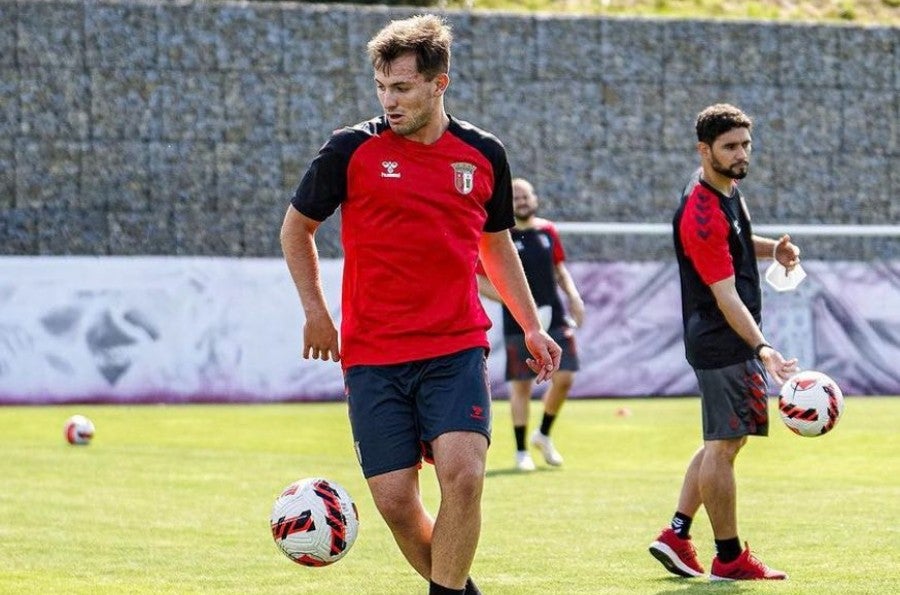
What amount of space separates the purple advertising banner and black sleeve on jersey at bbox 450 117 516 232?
620 inches

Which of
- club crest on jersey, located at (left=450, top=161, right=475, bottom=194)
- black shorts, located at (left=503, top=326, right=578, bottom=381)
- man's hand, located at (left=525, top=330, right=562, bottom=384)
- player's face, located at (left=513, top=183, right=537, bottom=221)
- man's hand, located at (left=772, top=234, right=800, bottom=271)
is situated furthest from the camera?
player's face, located at (left=513, top=183, right=537, bottom=221)

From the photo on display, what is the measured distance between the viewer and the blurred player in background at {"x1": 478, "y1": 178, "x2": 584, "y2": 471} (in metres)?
14.8

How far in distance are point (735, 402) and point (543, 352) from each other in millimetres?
1673

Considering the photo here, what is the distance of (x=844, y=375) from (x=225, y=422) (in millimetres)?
8808

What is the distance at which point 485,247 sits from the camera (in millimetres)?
7086

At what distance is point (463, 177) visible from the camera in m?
6.73

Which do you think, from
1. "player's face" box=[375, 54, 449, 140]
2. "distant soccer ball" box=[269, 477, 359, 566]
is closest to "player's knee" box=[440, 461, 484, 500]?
"distant soccer ball" box=[269, 477, 359, 566]

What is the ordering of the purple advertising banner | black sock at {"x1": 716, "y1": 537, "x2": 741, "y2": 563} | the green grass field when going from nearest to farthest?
1. black sock at {"x1": 716, "y1": 537, "x2": 741, "y2": 563}
2. the green grass field
3. the purple advertising banner

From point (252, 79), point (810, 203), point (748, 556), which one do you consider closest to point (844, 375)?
point (810, 203)

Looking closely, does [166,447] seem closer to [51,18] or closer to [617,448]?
[617,448]

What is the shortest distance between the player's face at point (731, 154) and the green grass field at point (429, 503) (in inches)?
73.4

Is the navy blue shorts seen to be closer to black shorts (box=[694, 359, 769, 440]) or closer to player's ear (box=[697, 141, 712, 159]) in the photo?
black shorts (box=[694, 359, 769, 440])

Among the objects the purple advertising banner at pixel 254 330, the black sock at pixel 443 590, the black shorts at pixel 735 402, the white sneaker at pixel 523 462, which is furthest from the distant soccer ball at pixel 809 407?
the purple advertising banner at pixel 254 330

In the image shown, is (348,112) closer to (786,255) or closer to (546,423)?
(546,423)
